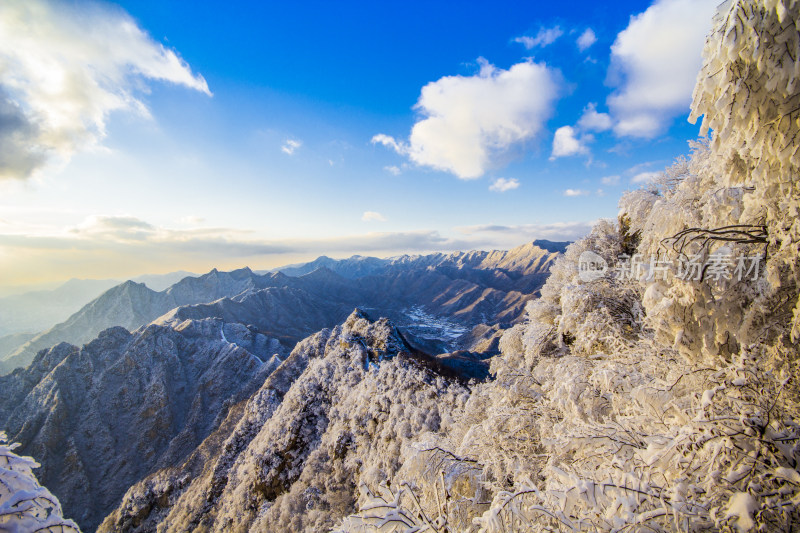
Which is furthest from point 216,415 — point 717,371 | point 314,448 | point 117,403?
point 717,371

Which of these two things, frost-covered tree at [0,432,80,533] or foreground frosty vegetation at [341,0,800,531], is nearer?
foreground frosty vegetation at [341,0,800,531]

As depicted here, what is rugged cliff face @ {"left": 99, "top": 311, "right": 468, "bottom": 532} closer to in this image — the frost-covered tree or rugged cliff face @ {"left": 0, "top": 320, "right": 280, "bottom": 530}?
the frost-covered tree

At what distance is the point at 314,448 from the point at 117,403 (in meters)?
81.7

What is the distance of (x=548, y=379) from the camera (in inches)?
376

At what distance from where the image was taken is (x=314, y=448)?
102 ft

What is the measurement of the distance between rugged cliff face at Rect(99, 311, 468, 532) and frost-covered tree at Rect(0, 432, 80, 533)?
1698cm

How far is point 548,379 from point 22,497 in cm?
1114

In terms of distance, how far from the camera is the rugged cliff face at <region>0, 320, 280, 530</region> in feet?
202

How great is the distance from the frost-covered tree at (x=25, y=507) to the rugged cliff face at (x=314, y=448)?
16978mm

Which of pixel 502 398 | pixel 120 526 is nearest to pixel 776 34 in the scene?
pixel 502 398

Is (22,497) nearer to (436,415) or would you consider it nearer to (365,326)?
(436,415)
